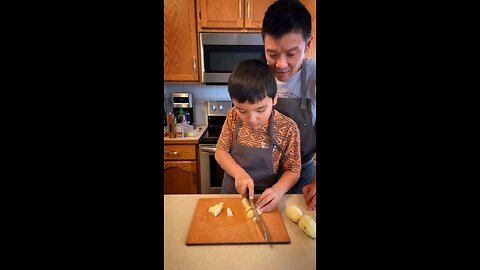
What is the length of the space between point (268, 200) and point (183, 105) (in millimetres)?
249

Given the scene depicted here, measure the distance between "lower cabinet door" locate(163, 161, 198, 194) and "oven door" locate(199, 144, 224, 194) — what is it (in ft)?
0.13

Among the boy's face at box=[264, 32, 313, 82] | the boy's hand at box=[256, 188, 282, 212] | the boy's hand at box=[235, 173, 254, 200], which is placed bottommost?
the boy's hand at box=[256, 188, 282, 212]

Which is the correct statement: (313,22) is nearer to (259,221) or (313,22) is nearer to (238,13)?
(238,13)

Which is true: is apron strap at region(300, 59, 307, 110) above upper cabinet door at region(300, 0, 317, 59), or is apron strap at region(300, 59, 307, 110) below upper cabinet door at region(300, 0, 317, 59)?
below

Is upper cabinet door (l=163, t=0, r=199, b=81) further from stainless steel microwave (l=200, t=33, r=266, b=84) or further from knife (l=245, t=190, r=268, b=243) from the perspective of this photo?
knife (l=245, t=190, r=268, b=243)

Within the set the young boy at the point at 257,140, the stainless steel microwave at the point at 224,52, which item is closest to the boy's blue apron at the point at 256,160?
the young boy at the point at 257,140

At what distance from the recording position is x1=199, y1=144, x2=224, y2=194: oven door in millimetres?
451

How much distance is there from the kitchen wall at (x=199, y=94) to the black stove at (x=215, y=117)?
12mm

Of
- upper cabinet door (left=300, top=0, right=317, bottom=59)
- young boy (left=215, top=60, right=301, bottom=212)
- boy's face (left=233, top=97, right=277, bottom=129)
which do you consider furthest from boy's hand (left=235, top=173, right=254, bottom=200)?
upper cabinet door (left=300, top=0, right=317, bottom=59)
